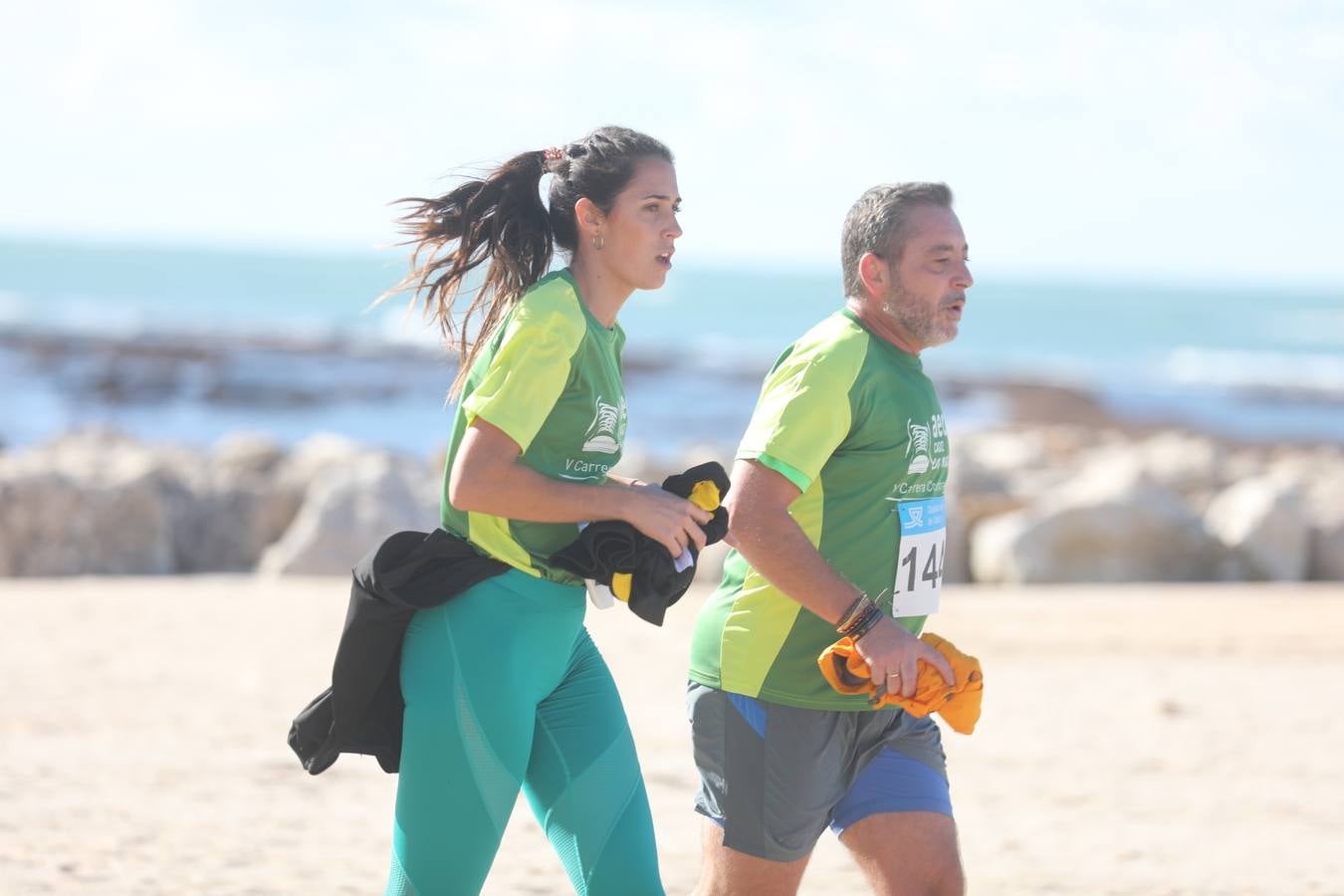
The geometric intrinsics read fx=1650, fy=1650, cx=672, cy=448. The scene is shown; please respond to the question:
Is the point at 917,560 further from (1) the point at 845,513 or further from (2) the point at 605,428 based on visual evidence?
(2) the point at 605,428

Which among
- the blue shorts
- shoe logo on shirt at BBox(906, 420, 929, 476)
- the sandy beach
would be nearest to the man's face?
shoe logo on shirt at BBox(906, 420, 929, 476)

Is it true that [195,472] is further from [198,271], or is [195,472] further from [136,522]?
[198,271]

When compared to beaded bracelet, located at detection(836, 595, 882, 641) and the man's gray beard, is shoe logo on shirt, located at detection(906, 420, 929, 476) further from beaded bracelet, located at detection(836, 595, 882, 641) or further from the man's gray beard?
beaded bracelet, located at detection(836, 595, 882, 641)

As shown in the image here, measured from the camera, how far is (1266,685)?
8.78m

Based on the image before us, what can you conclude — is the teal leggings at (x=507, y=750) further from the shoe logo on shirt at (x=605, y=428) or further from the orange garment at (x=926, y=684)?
the orange garment at (x=926, y=684)

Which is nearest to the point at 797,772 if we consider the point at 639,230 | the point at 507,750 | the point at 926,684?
the point at 926,684

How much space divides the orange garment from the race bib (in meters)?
0.15

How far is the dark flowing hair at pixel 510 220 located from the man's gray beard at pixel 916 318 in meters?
0.54

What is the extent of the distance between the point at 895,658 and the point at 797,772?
1.14 ft

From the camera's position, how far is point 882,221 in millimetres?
3350

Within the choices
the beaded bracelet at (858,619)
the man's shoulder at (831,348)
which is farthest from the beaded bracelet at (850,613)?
the man's shoulder at (831,348)

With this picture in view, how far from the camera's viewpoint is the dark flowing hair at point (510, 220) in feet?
10.6

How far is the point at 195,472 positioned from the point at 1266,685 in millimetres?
9280

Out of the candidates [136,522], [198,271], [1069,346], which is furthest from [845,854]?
[198,271]
